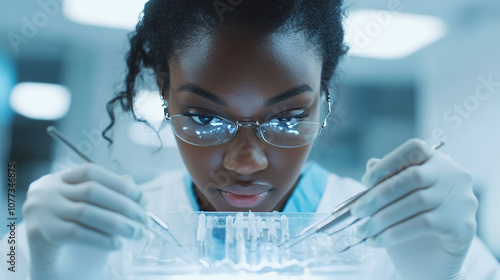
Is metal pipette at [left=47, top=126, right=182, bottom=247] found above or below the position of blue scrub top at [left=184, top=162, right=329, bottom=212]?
below

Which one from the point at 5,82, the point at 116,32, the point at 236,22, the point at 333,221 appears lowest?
the point at 333,221

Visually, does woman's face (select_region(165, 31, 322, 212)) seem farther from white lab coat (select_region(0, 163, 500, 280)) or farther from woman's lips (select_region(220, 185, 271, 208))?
white lab coat (select_region(0, 163, 500, 280))

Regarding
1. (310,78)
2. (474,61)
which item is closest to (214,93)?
(310,78)

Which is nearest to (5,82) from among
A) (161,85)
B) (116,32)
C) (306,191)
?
(116,32)

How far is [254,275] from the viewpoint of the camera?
0.62 metres

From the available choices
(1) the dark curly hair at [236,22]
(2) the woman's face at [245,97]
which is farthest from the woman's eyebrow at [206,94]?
(1) the dark curly hair at [236,22]

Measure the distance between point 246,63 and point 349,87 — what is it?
2.83ft

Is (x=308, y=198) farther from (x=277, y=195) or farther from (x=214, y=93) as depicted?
(x=214, y=93)

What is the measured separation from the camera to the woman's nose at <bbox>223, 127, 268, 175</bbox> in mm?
775

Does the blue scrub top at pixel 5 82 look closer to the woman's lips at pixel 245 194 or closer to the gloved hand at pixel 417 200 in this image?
the woman's lips at pixel 245 194

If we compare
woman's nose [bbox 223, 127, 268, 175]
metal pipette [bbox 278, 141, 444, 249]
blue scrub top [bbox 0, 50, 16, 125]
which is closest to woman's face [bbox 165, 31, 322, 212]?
woman's nose [bbox 223, 127, 268, 175]

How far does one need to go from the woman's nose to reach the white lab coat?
20 cm

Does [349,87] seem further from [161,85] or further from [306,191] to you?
[161,85]

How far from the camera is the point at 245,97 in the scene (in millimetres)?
744
